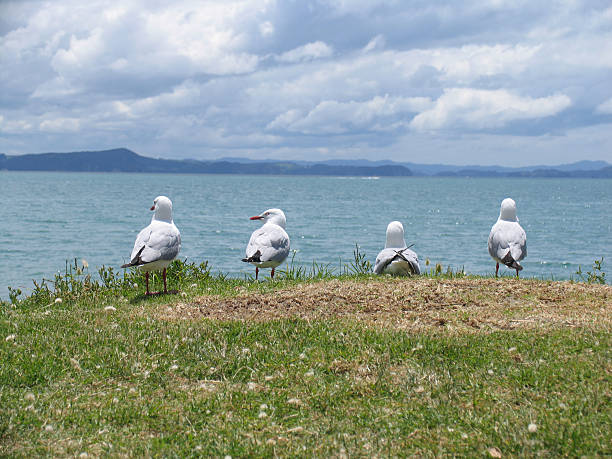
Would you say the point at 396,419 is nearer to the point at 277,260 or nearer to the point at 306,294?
the point at 306,294

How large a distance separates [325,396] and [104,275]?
28.1ft

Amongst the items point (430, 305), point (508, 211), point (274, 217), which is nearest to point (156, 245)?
point (274, 217)

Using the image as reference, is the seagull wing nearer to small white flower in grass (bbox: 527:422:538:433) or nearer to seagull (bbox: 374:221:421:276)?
seagull (bbox: 374:221:421:276)

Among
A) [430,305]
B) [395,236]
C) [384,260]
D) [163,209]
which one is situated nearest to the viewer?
[430,305]

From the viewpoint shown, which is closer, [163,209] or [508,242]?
[163,209]

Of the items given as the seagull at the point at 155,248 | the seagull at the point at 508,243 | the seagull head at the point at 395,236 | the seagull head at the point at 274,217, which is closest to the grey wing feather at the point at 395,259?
the seagull head at the point at 395,236

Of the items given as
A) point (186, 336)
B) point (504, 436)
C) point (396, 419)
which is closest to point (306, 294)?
point (186, 336)

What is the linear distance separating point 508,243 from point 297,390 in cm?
888

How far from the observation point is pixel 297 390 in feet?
23.7

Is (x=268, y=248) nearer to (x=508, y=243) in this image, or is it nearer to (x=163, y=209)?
(x=163, y=209)

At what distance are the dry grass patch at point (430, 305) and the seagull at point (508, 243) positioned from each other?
6.60 ft

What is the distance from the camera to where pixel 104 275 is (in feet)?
45.7

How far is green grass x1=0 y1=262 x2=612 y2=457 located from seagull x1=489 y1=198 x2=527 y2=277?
5.67m

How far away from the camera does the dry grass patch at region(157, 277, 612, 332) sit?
9367mm
